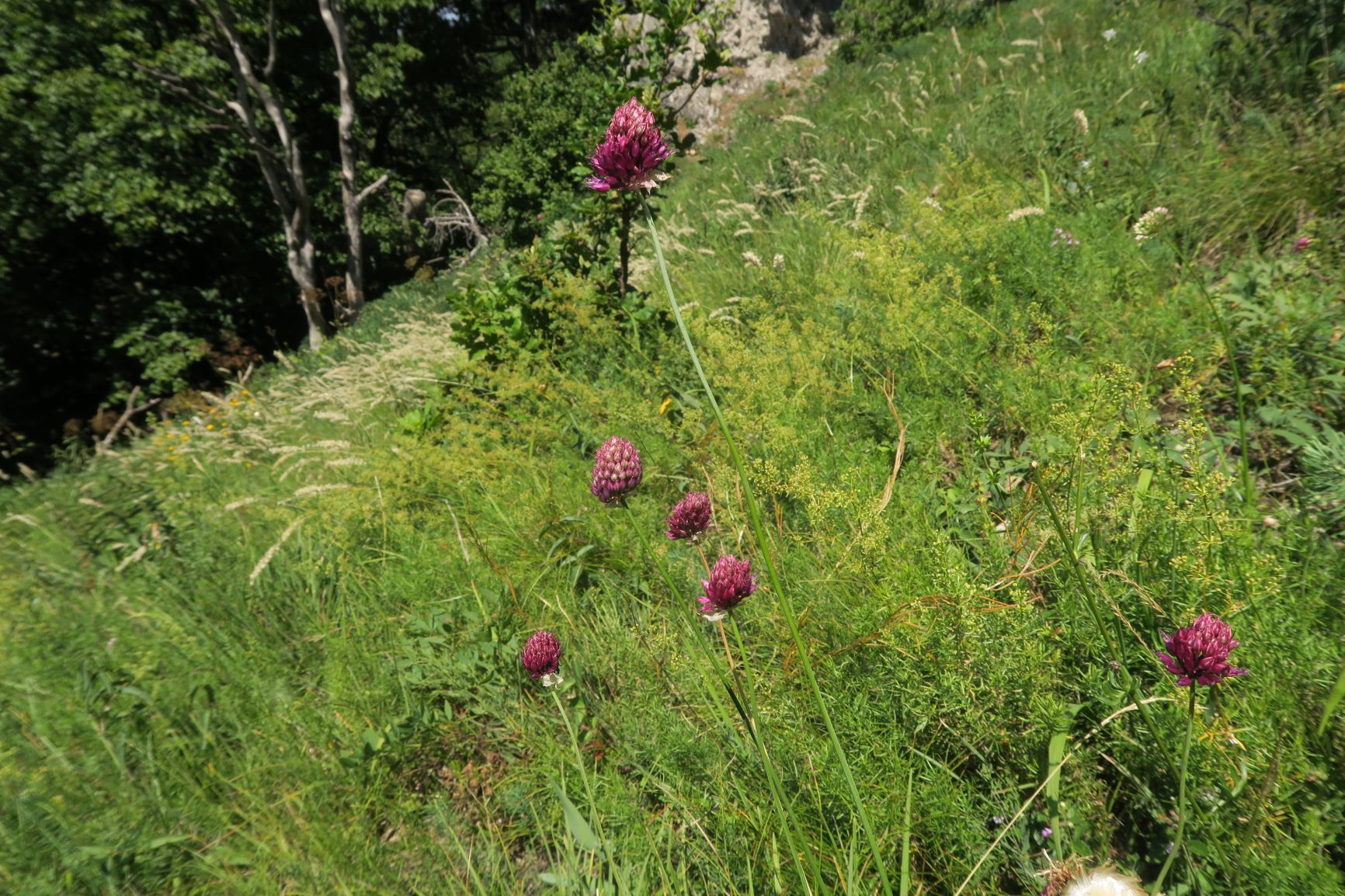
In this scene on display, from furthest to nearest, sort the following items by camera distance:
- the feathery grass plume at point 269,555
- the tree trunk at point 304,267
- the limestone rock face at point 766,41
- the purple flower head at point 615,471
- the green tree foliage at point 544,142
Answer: the limestone rock face at point 766,41 < the tree trunk at point 304,267 < the green tree foliage at point 544,142 < the feathery grass plume at point 269,555 < the purple flower head at point 615,471

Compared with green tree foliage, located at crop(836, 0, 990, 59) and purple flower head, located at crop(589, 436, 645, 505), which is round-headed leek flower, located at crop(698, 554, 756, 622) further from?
green tree foliage, located at crop(836, 0, 990, 59)

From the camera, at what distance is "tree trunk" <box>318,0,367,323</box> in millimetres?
12630

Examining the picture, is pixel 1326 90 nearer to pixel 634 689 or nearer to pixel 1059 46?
pixel 1059 46

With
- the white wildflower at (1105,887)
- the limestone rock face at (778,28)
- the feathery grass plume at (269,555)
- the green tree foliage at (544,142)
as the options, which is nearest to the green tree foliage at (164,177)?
the green tree foliage at (544,142)

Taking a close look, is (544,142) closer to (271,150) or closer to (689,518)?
(271,150)

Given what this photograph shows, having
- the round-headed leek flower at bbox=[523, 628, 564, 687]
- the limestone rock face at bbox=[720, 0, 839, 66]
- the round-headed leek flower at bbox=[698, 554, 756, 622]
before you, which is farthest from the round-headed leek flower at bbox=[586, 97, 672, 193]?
the limestone rock face at bbox=[720, 0, 839, 66]

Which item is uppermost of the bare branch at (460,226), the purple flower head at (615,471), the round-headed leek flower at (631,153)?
the round-headed leek flower at (631,153)

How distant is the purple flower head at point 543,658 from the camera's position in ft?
5.35

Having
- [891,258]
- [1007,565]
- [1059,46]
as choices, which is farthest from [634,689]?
[1059,46]

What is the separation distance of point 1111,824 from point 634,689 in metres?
1.20

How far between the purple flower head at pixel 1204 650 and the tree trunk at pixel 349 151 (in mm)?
14026

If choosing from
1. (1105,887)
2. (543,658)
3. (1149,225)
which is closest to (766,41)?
(1149,225)

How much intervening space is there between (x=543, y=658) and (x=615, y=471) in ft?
1.84

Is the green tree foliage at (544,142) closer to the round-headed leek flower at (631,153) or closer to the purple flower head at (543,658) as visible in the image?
the round-headed leek flower at (631,153)
